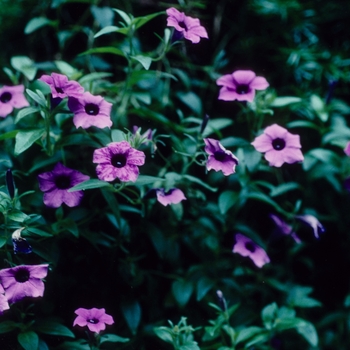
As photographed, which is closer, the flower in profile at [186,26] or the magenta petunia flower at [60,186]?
the magenta petunia flower at [60,186]

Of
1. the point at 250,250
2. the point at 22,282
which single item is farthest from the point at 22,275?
the point at 250,250

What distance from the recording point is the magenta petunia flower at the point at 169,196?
143 cm

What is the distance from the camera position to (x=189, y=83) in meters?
2.02

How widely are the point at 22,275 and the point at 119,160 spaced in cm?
37

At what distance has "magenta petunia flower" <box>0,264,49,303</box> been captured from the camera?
1.22m

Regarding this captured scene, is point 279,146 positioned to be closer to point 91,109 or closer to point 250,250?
point 250,250

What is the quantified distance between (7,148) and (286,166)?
1099mm

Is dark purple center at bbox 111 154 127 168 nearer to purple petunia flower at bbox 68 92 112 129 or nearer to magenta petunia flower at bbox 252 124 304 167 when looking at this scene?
purple petunia flower at bbox 68 92 112 129

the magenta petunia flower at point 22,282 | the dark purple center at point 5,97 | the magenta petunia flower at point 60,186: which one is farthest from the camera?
the dark purple center at point 5,97

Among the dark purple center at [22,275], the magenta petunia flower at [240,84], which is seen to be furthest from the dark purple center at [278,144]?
the dark purple center at [22,275]

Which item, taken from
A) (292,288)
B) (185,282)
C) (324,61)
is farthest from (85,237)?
(324,61)

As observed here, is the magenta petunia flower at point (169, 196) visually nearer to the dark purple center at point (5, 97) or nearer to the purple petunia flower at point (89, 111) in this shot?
the purple petunia flower at point (89, 111)

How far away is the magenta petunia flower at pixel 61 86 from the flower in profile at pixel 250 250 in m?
0.68

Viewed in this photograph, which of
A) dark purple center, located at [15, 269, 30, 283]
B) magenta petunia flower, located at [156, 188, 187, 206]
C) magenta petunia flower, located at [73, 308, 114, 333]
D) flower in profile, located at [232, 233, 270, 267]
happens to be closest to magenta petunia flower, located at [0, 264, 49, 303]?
dark purple center, located at [15, 269, 30, 283]
